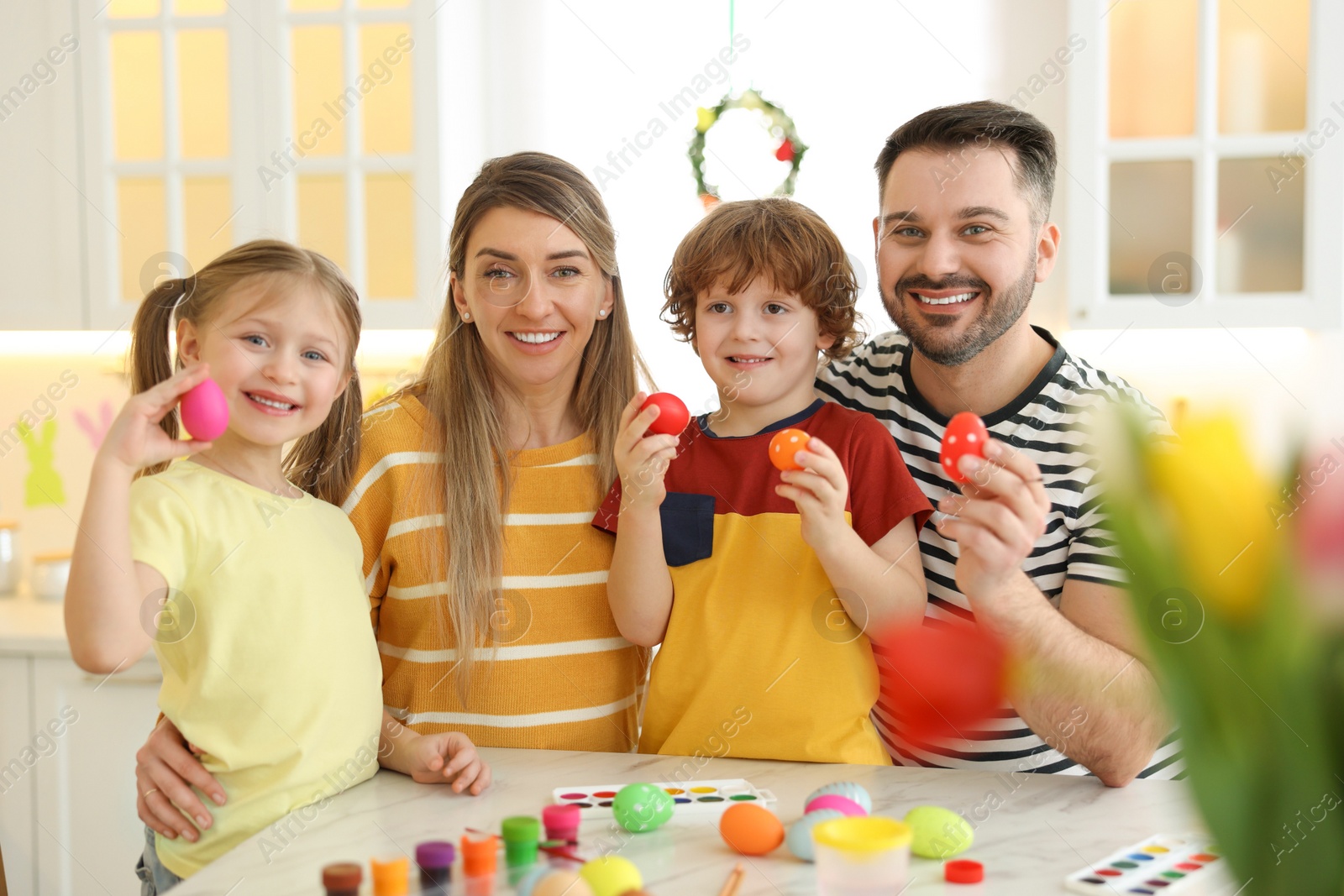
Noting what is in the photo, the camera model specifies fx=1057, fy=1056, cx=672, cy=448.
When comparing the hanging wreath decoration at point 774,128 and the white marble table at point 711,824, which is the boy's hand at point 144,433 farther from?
the hanging wreath decoration at point 774,128

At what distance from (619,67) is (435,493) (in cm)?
202

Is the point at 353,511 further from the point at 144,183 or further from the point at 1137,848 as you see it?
the point at 144,183

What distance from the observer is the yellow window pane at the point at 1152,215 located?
2412mm

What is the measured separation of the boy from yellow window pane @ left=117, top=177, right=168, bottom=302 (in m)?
1.89

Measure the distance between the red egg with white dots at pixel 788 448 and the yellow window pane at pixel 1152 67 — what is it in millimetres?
1635

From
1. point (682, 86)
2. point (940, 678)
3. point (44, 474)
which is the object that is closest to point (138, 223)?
point (44, 474)

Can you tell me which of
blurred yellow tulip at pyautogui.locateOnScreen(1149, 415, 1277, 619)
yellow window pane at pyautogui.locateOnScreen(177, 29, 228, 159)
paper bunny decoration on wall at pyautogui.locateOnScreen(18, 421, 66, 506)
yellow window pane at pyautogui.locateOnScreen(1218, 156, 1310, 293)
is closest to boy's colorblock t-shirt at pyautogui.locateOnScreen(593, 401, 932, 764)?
blurred yellow tulip at pyautogui.locateOnScreen(1149, 415, 1277, 619)

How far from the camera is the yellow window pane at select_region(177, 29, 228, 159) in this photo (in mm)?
2723

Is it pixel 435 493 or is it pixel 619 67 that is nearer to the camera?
pixel 435 493

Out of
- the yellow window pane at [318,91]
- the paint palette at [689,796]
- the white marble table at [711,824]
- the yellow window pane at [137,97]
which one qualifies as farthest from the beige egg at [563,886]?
the yellow window pane at [137,97]

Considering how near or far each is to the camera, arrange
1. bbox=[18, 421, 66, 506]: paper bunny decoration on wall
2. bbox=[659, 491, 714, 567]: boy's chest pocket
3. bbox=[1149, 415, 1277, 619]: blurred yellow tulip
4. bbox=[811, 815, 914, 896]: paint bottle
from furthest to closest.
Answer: bbox=[18, 421, 66, 506]: paper bunny decoration on wall → bbox=[659, 491, 714, 567]: boy's chest pocket → bbox=[811, 815, 914, 896]: paint bottle → bbox=[1149, 415, 1277, 619]: blurred yellow tulip

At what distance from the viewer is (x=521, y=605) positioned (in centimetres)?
141

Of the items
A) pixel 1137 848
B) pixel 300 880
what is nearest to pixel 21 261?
pixel 300 880

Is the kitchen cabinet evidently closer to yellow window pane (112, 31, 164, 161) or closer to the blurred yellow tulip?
yellow window pane (112, 31, 164, 161)
